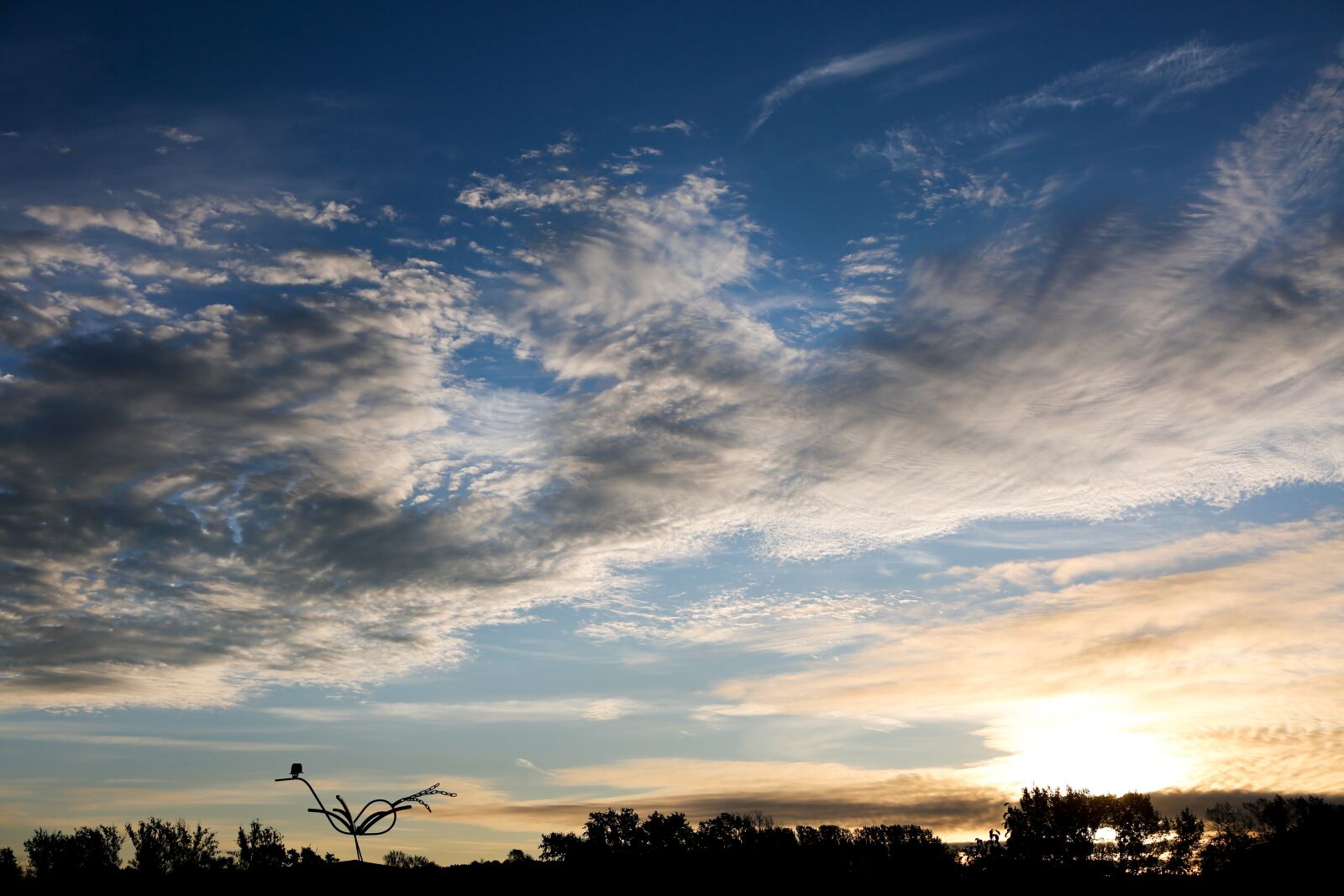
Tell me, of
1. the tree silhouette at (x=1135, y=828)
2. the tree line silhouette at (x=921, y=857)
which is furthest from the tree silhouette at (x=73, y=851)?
the tree silhouette at (x=1135, y=828)

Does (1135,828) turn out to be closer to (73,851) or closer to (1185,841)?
(1185,841)

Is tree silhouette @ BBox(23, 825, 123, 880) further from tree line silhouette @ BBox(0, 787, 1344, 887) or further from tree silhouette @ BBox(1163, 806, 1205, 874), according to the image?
tree silhouette @ BBox(1163, 806, 1205, 874)

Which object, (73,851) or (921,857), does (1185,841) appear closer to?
(921,857)

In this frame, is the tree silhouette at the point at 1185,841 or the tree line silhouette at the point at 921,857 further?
the tree silhouette at the point at 1185,841

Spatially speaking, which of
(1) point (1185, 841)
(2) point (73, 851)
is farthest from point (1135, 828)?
(2) point (73, 851)

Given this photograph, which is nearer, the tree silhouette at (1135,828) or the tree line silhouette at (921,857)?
the tree line silhouette at (921,857)

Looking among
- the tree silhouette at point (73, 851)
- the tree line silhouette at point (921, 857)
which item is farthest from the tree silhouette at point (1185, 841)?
the tree silhouette at point (73, 851)

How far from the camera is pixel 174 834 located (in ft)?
623

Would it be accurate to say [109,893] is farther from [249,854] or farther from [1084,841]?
[1084,841]

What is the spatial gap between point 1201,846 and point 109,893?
186 meters

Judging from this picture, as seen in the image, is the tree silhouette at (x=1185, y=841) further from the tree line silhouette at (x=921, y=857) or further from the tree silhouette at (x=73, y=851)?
the tree silhouette at (x=73, y=851)

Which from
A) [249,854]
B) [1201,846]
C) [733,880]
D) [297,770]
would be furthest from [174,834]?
[1201,846]

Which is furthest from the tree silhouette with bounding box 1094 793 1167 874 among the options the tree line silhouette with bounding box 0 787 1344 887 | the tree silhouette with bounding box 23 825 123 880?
the tree silhouette with bounding box 23 825 123 880

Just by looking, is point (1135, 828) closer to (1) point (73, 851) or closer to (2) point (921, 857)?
(2) point (921, 857)
